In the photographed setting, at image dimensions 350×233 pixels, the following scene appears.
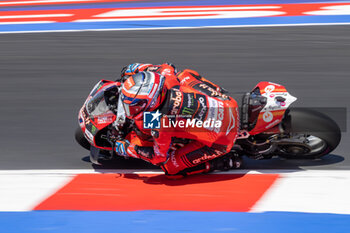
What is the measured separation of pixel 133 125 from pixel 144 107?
60 centimetres

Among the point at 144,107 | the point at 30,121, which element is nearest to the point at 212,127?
the point at 144,107

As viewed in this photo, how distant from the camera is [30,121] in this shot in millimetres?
8016

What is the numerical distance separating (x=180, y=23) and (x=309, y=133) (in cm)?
587

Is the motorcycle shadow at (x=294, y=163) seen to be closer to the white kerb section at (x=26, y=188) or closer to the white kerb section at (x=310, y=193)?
the white kerb section at (x=310, y=193)

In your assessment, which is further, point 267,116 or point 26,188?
point 26,188

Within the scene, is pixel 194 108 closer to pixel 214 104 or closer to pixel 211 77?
pixel 214 104

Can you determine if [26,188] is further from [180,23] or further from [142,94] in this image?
[180,23]

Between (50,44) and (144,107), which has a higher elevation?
(50,44)

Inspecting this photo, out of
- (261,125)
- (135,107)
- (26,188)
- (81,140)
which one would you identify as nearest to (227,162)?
(261,125)

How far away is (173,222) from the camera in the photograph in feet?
17.1

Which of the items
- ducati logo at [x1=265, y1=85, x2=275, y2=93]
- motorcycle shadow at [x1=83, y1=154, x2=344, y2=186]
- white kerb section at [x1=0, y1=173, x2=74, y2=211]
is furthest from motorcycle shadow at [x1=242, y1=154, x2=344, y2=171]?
white kerb section at [x1=0, y1=173, x2=74, y2=211]

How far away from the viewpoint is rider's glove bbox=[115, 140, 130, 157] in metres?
6.03

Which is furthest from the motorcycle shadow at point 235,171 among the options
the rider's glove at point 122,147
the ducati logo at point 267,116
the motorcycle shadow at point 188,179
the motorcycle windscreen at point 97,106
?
the motorcycle windscreen at point 97,106

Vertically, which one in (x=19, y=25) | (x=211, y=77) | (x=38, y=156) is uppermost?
(x=19, y=25)
